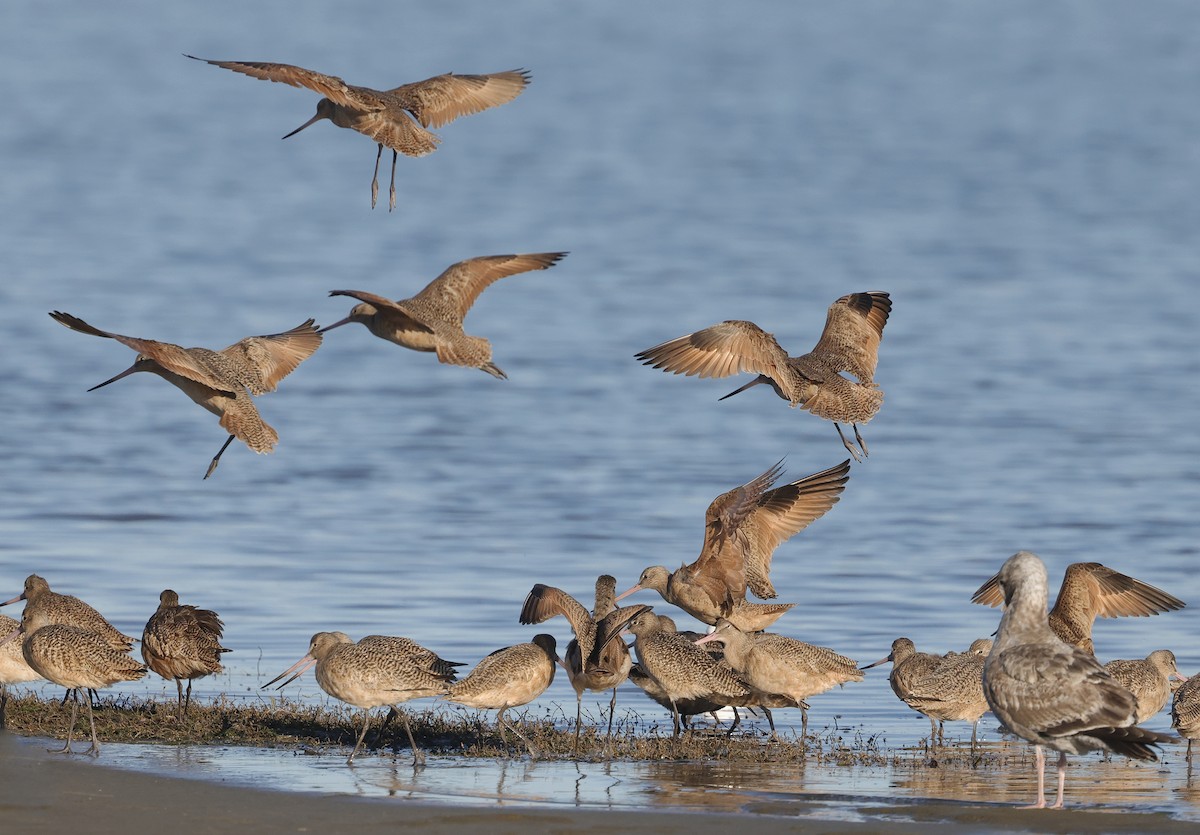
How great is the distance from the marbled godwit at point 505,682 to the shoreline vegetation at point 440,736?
221mm

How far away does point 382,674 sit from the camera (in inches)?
430

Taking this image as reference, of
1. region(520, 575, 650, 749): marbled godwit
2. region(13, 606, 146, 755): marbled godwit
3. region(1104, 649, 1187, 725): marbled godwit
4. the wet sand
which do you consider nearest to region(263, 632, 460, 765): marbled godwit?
region(520, 575, 650, 749): marbled godwit

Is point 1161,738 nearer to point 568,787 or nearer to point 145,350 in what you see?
point 568,787

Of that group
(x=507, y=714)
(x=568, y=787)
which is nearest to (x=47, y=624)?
(x=507, y=714)

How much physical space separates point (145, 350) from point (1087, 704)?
5447 mm

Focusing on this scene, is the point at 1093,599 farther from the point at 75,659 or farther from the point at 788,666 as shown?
the point at 75,659

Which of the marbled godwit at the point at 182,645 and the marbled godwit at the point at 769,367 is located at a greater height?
the marbled godwit at the point at 769,367

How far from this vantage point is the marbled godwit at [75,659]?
10984 millimetres

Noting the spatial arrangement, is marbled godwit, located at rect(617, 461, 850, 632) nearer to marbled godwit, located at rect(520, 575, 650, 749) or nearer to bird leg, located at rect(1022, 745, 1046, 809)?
marbled godwit, located at rect(520, 575, 650, 749)

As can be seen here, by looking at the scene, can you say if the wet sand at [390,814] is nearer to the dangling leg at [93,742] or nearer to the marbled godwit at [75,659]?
the dangling leg at [93,742]

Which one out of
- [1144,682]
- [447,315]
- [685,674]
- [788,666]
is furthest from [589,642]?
[1144,682]

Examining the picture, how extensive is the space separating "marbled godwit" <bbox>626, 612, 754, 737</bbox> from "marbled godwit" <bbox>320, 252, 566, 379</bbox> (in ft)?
6.35

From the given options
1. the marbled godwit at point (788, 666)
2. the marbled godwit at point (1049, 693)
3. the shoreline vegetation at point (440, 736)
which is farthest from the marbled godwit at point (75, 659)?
the marbled godwit at point (1049, 693)

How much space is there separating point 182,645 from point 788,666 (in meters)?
3.55
